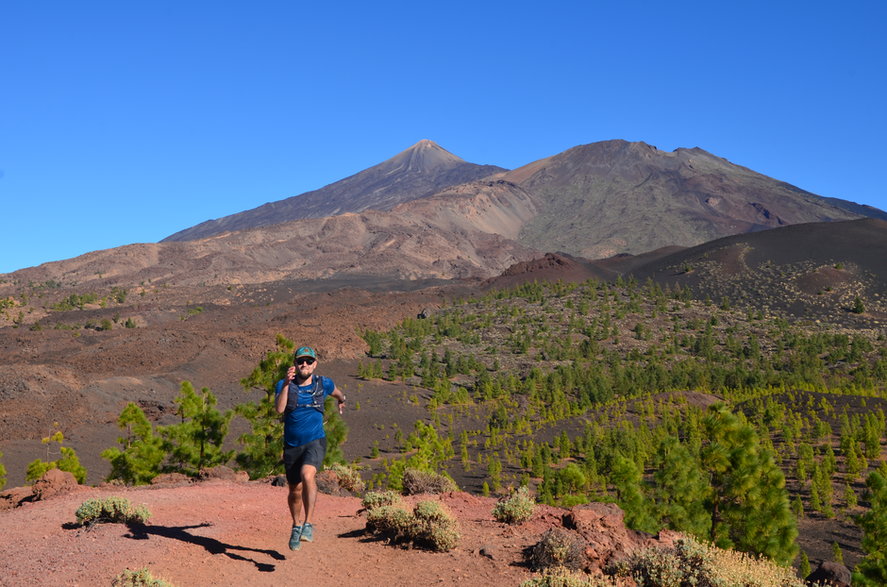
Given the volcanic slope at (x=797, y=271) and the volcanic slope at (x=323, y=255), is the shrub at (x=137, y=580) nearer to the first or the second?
the volcanic slope at (x=797, y=271)

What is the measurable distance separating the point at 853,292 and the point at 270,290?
6453cm

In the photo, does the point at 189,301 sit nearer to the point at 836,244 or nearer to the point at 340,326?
the point at 340,326

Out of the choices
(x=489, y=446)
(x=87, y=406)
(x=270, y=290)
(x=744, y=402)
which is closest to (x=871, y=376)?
(x=744, y=402)

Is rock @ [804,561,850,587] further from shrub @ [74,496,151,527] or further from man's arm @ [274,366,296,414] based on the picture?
shrub @ [74,496,151,527]

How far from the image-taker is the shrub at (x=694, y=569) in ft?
17.6

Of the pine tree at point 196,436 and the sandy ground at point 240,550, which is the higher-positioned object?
the sandy ground at point 240,550

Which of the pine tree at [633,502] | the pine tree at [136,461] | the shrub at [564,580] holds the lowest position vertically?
the pine tree at [633,502]

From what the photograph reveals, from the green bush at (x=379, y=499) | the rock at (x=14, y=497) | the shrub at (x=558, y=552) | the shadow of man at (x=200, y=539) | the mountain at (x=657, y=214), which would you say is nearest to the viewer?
the shrub at (x=558, y=552)

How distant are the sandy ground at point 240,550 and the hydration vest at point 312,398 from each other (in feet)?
4.22

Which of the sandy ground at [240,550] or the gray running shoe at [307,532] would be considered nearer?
the sandy ground at [240,550]

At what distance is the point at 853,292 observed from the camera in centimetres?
6775

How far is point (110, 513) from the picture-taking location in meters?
7.17

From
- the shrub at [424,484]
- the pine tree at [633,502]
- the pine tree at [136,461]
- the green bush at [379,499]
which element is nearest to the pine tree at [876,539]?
the pine tree at [633,502]

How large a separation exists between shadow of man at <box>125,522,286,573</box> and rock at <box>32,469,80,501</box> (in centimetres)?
278
